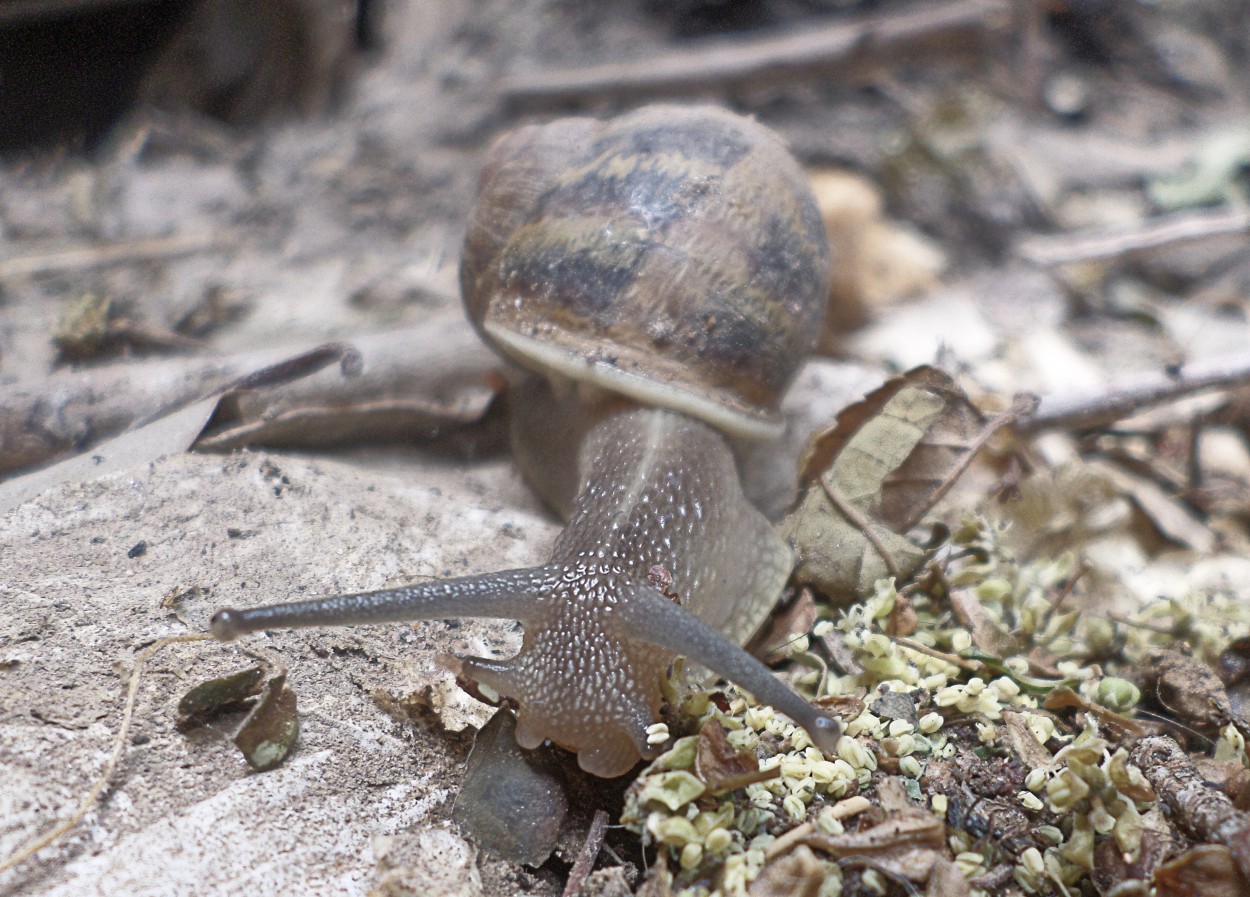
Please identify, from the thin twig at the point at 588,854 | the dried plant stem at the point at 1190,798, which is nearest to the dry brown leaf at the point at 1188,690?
the dried plant stem at the point at 1190,798

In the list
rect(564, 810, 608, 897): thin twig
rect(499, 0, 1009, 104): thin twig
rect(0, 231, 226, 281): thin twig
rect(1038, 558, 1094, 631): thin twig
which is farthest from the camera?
rect(499, 0, 1009, 104): thin twig

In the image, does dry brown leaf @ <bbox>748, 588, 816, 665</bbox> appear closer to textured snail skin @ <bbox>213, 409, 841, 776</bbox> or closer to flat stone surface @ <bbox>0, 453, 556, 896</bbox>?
textured snail skin @ <bbox>213, 409, 841, 776</bbox>

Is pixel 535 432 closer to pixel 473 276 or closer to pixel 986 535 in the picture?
pixel 473 276

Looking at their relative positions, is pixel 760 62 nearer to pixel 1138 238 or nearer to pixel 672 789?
pixel 1138 238

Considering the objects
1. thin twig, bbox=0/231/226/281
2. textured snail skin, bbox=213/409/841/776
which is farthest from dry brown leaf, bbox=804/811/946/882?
thin twig, bbox=0/231/226/281

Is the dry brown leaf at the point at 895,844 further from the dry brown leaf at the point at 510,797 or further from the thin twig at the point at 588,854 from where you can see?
the dry brown leaf at the point at 510,797

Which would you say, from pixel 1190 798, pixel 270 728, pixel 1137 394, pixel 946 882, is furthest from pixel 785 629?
pixel 1137 394

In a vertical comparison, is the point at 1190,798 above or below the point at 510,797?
below
